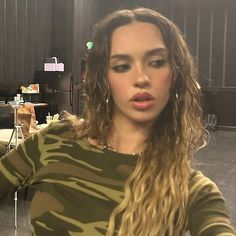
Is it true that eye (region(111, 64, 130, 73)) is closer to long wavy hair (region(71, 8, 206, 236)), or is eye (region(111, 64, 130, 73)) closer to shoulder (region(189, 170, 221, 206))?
long wavy hair (region(71, 8, 206, 236))

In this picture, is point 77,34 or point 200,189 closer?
point 200,189

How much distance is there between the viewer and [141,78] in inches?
30.4

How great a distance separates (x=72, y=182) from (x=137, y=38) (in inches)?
11.2

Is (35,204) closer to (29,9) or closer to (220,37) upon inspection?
(29,9)

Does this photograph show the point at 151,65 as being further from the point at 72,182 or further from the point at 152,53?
the point at 72,182

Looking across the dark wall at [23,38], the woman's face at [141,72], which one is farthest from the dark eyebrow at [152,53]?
the dark wall at [23,38]

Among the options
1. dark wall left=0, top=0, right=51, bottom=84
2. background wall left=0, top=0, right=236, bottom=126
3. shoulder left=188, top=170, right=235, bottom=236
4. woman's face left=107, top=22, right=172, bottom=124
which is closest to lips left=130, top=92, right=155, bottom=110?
woman's face left=107, top=22, right=172, bottom=124

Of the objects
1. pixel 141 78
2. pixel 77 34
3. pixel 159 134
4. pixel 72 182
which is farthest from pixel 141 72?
pixel 77 34

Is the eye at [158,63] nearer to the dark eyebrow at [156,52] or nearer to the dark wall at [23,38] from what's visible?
the dark eyebrow at [156,52]

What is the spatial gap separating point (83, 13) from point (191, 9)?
8.41 feet

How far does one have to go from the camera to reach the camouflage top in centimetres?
75

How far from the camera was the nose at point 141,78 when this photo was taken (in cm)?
77

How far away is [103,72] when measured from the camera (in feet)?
2.76

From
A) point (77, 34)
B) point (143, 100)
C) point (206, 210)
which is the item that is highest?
point (77, 34)
